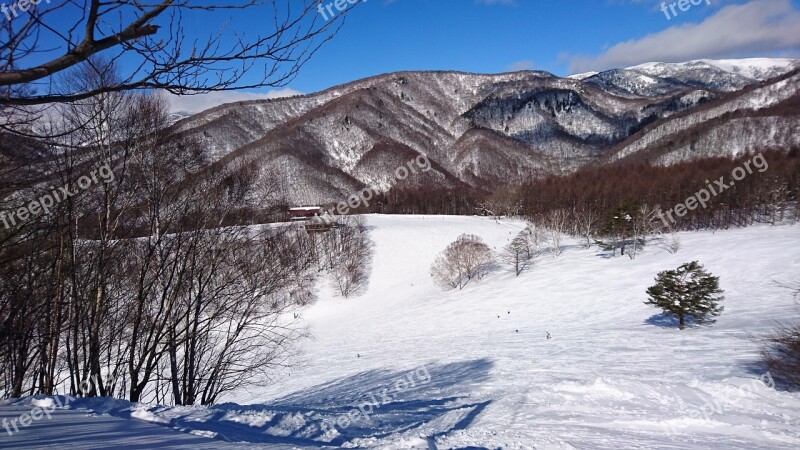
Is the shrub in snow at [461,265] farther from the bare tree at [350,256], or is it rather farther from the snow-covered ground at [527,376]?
the bare tree at [350,256]

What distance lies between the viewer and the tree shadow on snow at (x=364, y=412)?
430cm

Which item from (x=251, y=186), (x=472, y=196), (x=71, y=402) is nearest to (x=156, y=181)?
(x=251, y=186)

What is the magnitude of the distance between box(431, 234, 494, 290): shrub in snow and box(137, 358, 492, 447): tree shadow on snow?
73.6 ft

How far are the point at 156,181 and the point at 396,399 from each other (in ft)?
26.2

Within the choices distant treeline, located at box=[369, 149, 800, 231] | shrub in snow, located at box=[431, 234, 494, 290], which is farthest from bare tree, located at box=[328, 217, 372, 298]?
distant treeline, located at box=[369, 149, 800, 231]

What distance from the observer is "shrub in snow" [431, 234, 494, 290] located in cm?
3822

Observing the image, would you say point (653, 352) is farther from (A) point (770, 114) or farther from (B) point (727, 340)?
(A) point (770, 114)

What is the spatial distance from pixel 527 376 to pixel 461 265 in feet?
86.3

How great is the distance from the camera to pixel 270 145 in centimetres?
14012

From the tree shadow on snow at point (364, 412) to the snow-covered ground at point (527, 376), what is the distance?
0.13 feet

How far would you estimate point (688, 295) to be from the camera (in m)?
18.9

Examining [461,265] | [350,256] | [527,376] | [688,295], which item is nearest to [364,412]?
[527,376]

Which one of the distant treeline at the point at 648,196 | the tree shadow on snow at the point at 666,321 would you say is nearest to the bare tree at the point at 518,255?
Result: the distant treeline at the point at 648,196

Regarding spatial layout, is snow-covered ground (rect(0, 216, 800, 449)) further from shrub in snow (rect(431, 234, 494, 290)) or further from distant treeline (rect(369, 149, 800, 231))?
distant treeline (rect(369, 149, 800, 231))
